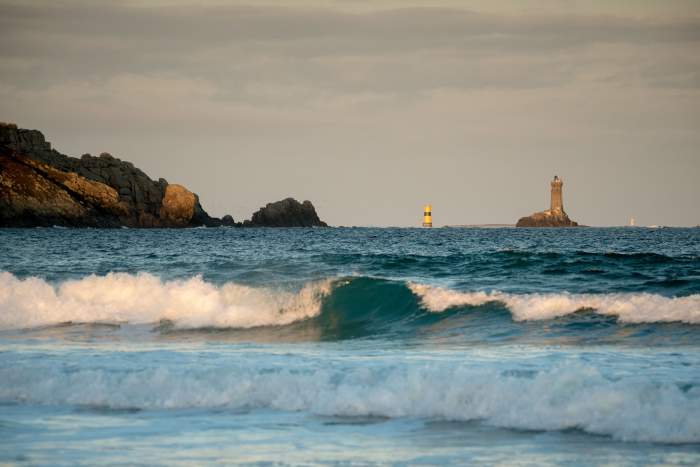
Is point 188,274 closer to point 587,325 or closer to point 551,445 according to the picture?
point 587,325

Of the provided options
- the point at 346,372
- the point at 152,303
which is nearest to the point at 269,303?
the point at 152,303

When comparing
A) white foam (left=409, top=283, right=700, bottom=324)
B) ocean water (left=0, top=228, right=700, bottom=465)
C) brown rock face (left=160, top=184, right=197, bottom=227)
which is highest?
brown rock face (left=160, top=184, right=197, bottom=227)

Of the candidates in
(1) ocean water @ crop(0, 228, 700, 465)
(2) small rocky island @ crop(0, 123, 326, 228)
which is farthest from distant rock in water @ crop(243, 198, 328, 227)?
(1) ocean water @ crop(0, 228, 700, 465)

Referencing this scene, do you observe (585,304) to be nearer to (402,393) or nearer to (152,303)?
(402,393)

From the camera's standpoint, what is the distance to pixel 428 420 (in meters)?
9.24

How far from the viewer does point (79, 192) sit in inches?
5453

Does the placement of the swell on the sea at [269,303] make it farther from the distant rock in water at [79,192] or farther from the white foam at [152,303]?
the distant rock in water at [79,192]

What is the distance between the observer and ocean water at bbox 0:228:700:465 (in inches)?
323

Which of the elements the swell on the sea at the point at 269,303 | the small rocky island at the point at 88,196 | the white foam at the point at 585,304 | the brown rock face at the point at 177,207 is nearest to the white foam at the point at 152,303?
the swell on the sea at the point at 269,303

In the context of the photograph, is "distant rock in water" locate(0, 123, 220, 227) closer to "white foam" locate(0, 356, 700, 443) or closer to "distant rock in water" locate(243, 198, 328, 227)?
"distant rock in water" locate(243, 198, 328, 227)

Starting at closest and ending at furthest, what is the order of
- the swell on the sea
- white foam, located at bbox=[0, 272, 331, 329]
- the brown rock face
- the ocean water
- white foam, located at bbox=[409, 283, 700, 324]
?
the ocean water < white foam, located at bbox=[409, 283, 700, 324] < the swell on the sea < white foam, located at bbox=[0, 272, 331, 329] < the brown rock face

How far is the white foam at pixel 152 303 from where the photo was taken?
60.7ft

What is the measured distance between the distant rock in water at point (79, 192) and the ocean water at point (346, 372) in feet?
369

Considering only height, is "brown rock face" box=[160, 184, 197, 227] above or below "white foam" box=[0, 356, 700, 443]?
above
